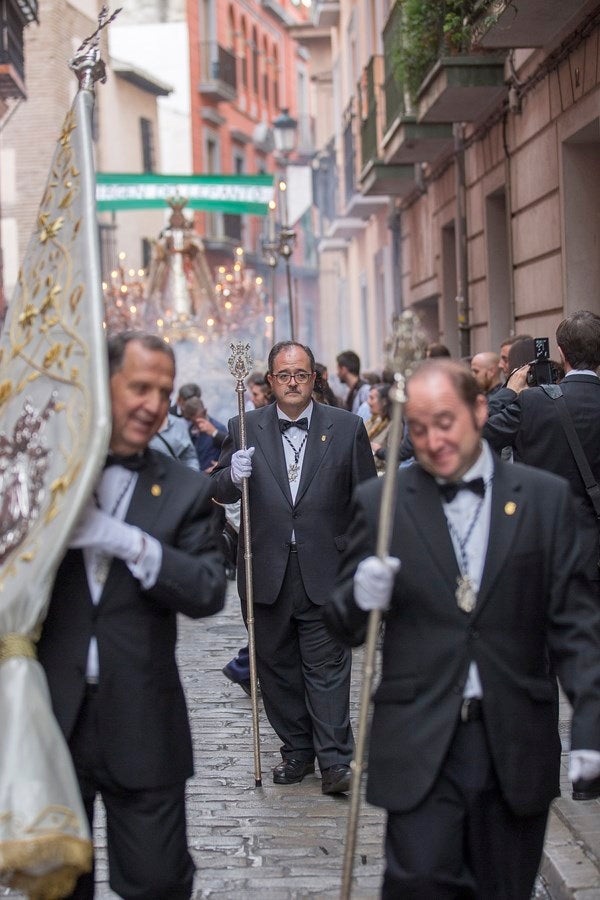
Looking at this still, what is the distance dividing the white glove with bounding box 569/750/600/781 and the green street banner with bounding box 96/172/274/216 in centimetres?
1880

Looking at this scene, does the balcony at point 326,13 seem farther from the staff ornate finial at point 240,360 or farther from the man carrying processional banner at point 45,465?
the man carrying processional banner at point 45,465

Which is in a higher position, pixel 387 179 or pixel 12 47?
pixel 12 47

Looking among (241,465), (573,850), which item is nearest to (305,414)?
(241,465)

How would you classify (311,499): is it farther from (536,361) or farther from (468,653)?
(468,653)

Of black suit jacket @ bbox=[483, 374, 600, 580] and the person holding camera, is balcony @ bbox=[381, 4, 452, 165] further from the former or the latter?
black suit jacket @ bbox=[483, 374, 600, 580]

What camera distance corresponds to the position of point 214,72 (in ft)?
162

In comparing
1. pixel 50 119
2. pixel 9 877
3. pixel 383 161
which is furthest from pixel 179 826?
pixel 50 119

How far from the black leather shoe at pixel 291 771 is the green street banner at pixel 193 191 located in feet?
51.3

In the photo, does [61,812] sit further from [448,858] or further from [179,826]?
[448,858]

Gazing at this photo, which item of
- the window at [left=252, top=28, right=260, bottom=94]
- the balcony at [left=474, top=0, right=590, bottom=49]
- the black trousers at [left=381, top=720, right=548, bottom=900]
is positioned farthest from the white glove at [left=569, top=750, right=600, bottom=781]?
the window at [left=252, top=28, right=260, bottom=94]

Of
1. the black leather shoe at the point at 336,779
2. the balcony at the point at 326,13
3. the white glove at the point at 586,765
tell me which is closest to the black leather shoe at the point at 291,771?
the black leather shoe at the point at 336,779

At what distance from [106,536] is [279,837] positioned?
8.69ft

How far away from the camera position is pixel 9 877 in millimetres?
3936

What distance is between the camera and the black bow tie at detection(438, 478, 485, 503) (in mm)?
4082
